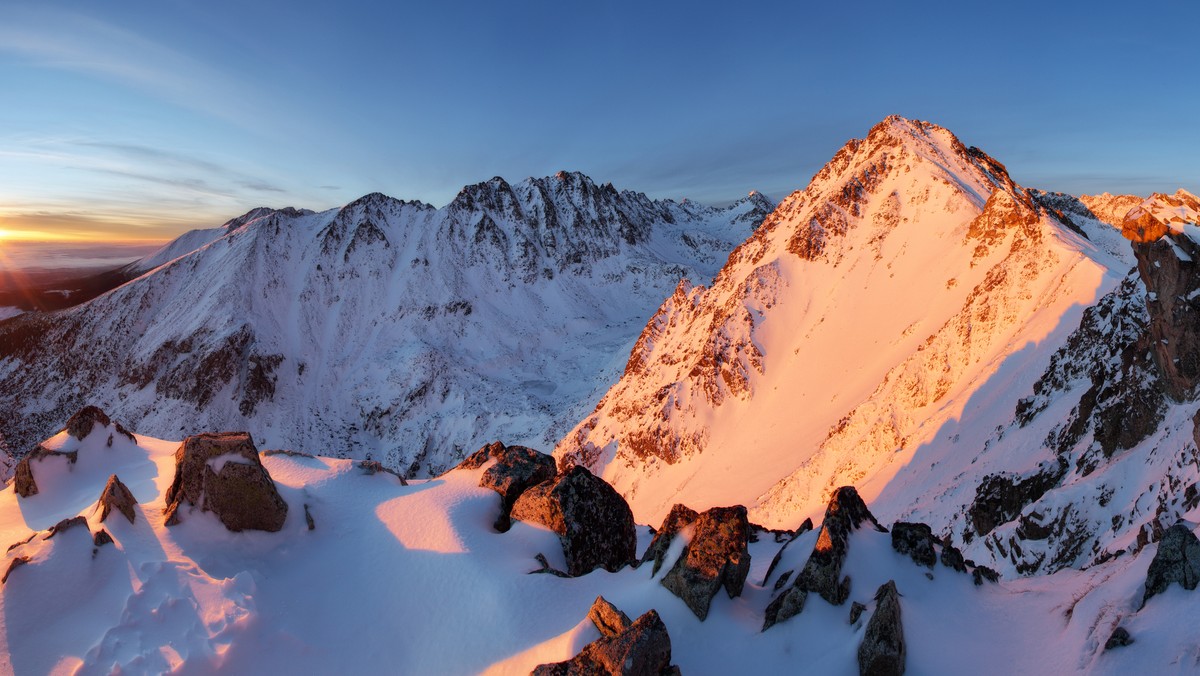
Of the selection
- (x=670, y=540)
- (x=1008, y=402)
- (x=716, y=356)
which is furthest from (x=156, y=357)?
(x=1008, y=402)

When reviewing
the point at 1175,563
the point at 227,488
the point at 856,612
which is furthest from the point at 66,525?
the point at 1175,563

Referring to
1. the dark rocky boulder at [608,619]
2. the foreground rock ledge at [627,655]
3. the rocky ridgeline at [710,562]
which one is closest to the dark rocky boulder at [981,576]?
the rocky ridgeline at [710,562]

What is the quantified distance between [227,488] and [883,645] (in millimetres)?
17195

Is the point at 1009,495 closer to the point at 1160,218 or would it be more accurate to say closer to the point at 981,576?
the point at 1160,218

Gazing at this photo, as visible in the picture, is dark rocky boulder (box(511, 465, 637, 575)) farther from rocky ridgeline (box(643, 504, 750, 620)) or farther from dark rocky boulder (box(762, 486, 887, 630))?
dark rocky boulder (box(762, 486, 887, 630))

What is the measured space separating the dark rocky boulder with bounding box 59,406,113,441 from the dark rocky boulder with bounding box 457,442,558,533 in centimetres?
1449

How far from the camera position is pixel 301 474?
18.7 m

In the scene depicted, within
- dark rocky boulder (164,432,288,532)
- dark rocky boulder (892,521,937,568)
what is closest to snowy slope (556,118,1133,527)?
dark rocky boulder (892,521,937,568)

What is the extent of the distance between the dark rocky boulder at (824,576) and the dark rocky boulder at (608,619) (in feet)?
11.5

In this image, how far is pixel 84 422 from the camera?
19781 millimetres

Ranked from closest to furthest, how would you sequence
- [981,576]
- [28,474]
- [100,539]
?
1. [100,539]
2. [981,576]
3. [28,474]

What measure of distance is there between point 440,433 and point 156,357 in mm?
55546

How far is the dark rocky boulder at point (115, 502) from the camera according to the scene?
14.1 metres

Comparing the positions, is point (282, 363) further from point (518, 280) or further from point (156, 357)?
point (518, 280)
